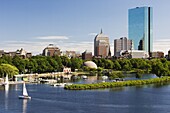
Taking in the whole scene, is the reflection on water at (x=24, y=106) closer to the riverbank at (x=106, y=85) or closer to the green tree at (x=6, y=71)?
the riverbank at (x=106, y=85)

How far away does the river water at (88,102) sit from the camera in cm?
3369

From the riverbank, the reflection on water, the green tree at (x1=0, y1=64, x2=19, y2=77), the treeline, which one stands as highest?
the treeline

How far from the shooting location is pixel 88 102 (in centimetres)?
3797

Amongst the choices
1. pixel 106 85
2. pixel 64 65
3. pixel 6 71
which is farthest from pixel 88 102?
pixel 64 65

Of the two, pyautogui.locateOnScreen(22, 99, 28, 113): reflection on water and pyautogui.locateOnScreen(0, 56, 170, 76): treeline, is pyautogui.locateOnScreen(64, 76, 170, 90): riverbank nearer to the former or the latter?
pyautogui.locateOnScreen(0, 56, 170, 76): treeline

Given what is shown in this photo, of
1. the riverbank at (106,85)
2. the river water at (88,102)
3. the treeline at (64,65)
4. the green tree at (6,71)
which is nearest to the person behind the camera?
the river water at (88,102)

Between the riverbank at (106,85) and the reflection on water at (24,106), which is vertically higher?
the riverbank at (106,85)

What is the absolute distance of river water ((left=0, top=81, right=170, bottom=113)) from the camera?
33.7 m

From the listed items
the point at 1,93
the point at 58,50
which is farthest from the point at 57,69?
the point at 58,50

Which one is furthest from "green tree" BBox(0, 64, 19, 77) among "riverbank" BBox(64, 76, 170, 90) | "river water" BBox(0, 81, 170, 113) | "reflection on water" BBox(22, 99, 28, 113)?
"reflection on water" BBox(22, 99, 28, 113)

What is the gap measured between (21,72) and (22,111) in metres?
47.0

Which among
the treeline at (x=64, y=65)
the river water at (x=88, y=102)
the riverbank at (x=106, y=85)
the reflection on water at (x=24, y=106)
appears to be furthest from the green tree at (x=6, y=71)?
the reflection on water at (x=24, y=106)

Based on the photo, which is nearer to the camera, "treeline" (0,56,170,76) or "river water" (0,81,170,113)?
"river water" (0,81,170,113)

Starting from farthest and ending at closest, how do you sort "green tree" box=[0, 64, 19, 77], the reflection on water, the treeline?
the treeline → "green tree" box=[0, 64, 19, 77] → the reflection on water
